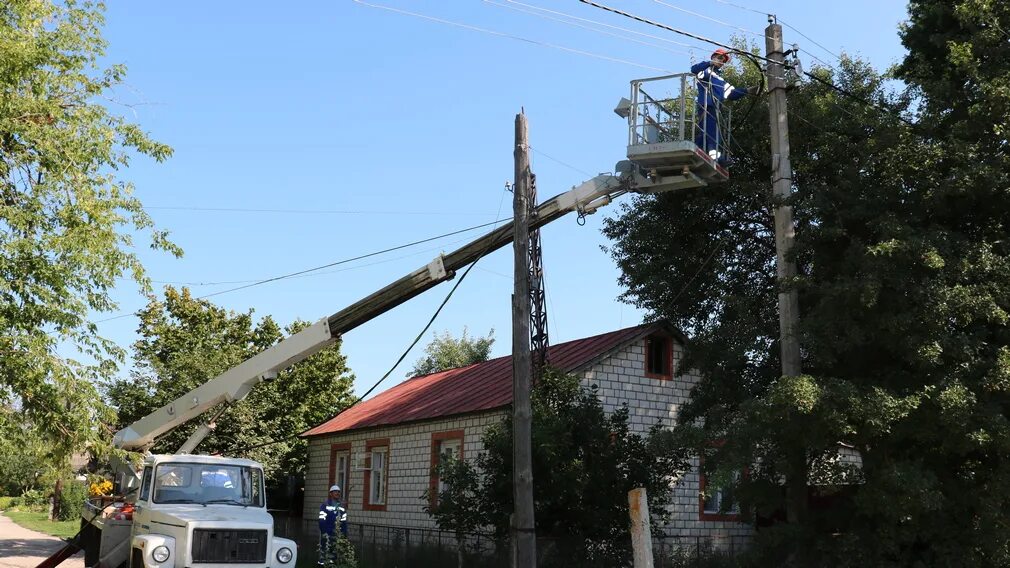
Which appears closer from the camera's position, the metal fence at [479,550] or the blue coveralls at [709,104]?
the blue coveralls at [709,104]

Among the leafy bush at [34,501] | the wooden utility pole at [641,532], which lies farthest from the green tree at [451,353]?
the wooden utility pole at [641,532]

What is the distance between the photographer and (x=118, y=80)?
13.0 metres

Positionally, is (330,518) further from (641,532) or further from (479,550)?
(641,532)

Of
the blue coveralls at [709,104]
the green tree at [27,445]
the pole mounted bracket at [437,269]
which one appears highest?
the blue coveralls at [709,104]

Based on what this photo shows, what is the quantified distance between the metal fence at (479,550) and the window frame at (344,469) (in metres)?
3.91

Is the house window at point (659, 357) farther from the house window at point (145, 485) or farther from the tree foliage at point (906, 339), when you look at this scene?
the house window at point (145, 485)

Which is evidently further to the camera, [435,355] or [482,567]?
[435,355]

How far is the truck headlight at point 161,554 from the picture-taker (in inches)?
487

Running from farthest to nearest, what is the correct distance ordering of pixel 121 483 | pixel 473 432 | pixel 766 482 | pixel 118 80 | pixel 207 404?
pixel 473 432 → pixel 207 404 → pixel 121 483 → pixel 766 482 → pixel 118 80

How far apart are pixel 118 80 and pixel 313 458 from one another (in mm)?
17866

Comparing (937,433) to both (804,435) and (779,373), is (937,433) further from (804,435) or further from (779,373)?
(779,373)

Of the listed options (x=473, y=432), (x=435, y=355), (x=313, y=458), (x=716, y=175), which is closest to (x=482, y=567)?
(x=473, y=432)

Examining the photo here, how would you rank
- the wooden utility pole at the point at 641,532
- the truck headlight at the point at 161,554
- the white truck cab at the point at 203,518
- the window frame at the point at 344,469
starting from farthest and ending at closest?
the window frame at the point at 344,469 → the white truck cab at the point at 203,518 → the truck headlight at the point at 161,554 → the wooden utility pole at the point at 641,532

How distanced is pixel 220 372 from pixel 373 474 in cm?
661
